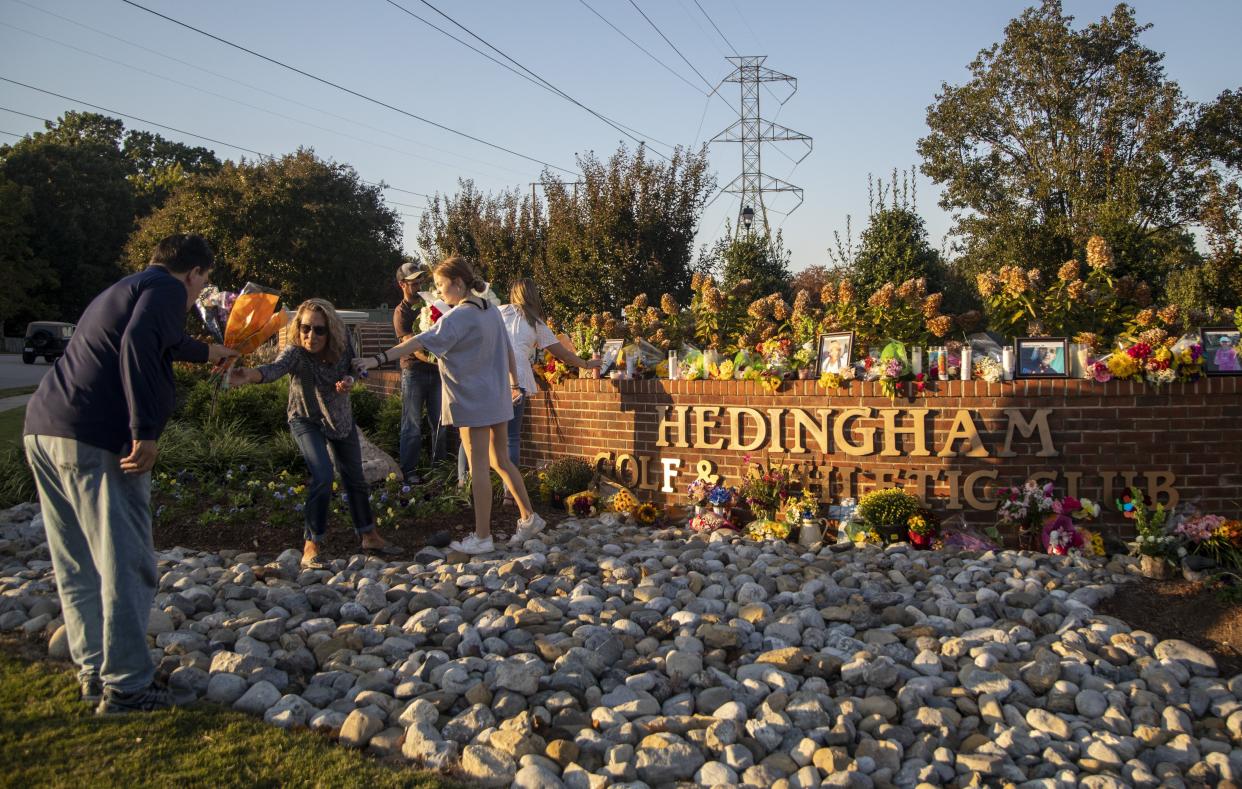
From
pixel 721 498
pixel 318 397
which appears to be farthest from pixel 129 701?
pixel 721 498

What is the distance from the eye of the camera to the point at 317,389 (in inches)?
203

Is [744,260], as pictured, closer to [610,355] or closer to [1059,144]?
[610,355]

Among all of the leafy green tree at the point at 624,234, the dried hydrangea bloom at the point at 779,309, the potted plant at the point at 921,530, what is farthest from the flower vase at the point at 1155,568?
the leafy green tree at the point at 624,234

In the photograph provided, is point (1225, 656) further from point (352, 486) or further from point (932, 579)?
point (352, 486)

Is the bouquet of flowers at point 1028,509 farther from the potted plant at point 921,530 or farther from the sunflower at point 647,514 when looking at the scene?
the sunflower at point 647,514

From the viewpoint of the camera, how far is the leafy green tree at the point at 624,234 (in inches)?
687

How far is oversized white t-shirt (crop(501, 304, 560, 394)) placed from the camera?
6.79m

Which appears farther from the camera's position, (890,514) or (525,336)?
(525,336)

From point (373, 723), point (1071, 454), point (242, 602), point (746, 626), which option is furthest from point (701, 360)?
point (373, 723)

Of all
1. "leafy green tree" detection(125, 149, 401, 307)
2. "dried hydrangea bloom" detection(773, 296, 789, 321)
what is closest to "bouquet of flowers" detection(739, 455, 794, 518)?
"dried hydrangea bloom" detection(773, 296, 789, 321)

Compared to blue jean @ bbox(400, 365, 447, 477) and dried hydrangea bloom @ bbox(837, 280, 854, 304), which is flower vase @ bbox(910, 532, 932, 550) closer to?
dried hydrangea bloom @ bbox(837, 280, 854, 304)

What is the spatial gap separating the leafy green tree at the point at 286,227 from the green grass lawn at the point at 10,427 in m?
15.3

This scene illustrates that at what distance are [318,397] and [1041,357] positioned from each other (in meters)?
4.24

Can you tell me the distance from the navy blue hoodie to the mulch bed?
4112 millimetres
